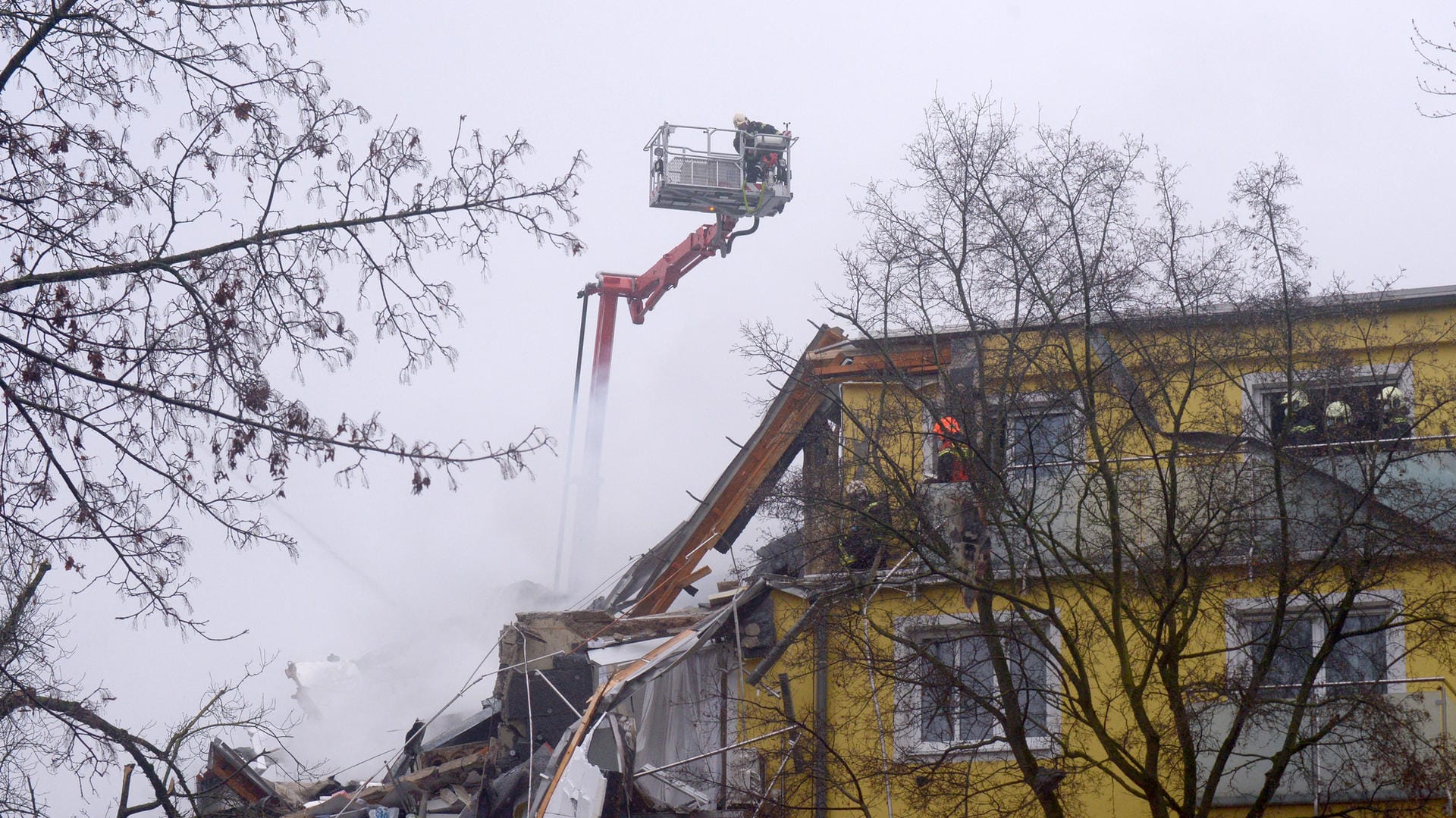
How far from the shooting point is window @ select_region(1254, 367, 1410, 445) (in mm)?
13555

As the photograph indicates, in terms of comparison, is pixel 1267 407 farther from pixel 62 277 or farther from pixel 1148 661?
pixel 62 277

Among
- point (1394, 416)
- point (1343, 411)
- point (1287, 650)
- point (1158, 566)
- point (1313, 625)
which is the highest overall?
point (1343, 411)

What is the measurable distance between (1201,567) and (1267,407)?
186 cm

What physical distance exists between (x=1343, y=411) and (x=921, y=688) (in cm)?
495

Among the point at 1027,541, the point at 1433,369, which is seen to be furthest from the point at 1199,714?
the point at 1433,369

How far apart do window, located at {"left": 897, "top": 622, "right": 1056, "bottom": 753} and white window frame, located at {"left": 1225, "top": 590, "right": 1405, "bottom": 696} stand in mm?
1835

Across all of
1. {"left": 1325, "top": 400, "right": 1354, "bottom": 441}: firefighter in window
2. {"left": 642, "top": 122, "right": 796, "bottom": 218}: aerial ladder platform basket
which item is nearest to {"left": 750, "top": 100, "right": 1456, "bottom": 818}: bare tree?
{"left": 1325, "top": 400, "right": 1354, "bottom": 441}: firefighter in window

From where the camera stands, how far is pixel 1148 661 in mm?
13453

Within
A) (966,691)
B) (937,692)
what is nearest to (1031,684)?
(937,692)

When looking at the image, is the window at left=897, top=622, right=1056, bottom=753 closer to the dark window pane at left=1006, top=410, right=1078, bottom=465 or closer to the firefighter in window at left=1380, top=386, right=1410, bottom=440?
the dark window pane at left=1006, top=410, right=1078, bottom=465

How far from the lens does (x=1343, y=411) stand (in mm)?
13672

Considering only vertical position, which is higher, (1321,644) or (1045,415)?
(1045,415)

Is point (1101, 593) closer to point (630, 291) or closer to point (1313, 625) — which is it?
point (1313, 625)

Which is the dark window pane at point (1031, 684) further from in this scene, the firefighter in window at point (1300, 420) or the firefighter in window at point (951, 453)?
the firefighter in window at point (1300, 420)
